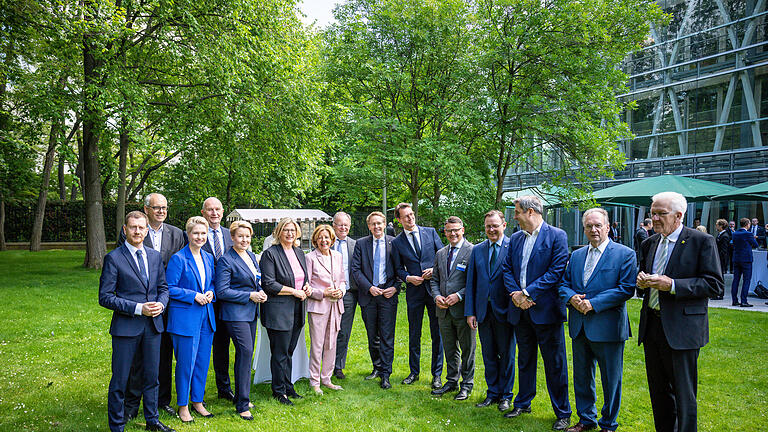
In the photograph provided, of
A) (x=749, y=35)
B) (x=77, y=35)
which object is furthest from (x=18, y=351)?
(x=749, y=35)

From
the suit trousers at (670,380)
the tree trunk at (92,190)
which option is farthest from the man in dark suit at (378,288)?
the tree trunk at (92,190)

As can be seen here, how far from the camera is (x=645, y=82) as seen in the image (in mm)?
20250

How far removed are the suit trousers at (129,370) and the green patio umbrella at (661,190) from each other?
1188 cm

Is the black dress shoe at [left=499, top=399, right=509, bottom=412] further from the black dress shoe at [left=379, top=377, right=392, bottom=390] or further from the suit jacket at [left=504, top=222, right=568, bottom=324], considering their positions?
the black dress shoe at [left=379, top=377, right=392, bottom=390]

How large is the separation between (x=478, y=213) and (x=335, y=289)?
7793mm

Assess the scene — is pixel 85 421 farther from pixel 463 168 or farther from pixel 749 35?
pixel 749 35

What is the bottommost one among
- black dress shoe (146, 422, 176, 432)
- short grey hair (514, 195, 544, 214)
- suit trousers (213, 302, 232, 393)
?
black dress shoe (146, 422, 176, 432)

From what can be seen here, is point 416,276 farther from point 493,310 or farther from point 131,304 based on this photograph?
point 131,304

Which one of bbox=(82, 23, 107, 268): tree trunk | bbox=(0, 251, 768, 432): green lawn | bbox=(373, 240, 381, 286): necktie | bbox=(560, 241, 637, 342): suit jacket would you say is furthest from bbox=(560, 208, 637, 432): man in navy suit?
bbox=(82, 23, 107, 268): tree trunk

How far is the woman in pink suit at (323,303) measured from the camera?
538 centimetres

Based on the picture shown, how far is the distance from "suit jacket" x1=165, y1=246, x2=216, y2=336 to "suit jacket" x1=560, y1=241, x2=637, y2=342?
333 centimetres

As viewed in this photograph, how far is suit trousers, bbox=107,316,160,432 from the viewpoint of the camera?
389cm

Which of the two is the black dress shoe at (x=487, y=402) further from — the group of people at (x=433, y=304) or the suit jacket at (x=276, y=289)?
the suit jacket at (x=276, y=289)

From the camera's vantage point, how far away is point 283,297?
4957 millimetres
